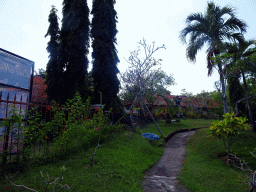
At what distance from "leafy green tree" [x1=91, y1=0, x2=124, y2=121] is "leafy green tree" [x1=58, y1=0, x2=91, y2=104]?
101 cm

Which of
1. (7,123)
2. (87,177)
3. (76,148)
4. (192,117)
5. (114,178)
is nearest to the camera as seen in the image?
(7,123)

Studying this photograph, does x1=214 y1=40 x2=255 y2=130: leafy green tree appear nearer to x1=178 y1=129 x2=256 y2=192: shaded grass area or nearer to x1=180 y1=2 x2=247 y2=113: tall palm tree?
x1=180 y1=2 x2=247 y2=113: tall palm tree

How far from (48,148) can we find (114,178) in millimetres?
1673

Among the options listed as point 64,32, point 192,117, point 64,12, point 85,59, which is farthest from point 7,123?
point 192,117

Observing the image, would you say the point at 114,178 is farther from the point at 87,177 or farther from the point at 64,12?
the point at 64,12

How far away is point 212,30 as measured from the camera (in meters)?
10.4

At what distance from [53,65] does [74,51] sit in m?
2.42

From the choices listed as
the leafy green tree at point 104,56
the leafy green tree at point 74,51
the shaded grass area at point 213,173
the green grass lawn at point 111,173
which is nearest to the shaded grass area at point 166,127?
the leafy green tree at point 104,56


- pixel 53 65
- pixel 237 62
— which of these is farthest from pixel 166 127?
pixel 53 65

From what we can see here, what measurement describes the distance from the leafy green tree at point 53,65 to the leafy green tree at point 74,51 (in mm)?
482

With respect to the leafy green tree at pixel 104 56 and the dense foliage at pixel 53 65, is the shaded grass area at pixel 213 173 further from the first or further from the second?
the dense foliage at pixel 53 65

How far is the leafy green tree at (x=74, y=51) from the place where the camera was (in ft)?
41.2

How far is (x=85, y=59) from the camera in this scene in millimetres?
13102

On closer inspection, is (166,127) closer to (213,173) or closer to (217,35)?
(217,35)
